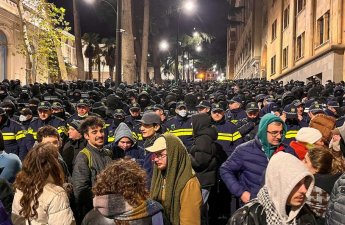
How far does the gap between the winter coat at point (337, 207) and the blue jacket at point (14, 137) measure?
268 inches

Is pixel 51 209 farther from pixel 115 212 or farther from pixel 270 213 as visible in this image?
pixel 270 213

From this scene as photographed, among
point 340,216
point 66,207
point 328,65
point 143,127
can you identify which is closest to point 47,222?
point 66,207

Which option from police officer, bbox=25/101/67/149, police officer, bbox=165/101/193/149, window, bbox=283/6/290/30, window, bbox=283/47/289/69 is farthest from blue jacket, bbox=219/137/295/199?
window, bbox=283/6/290/30

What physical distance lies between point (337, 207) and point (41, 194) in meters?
2.19

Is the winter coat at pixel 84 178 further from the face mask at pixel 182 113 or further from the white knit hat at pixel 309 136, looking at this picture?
the face mask at pixel 182 113

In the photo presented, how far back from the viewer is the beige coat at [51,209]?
4008 mm

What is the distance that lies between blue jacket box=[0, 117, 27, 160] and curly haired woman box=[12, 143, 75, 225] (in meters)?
5.04

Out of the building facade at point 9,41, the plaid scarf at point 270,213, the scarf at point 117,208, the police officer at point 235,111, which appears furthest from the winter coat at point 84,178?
the building facade at point 9,41

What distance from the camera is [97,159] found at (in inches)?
217

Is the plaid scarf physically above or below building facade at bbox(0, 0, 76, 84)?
below

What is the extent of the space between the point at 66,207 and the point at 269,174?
1671mm

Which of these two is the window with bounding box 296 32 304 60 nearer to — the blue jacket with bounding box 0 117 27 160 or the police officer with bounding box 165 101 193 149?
the police officer with bounding box 165 101 193 149

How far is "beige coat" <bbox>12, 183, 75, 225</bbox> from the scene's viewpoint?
4008 millimetres

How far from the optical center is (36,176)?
13.5 feet
